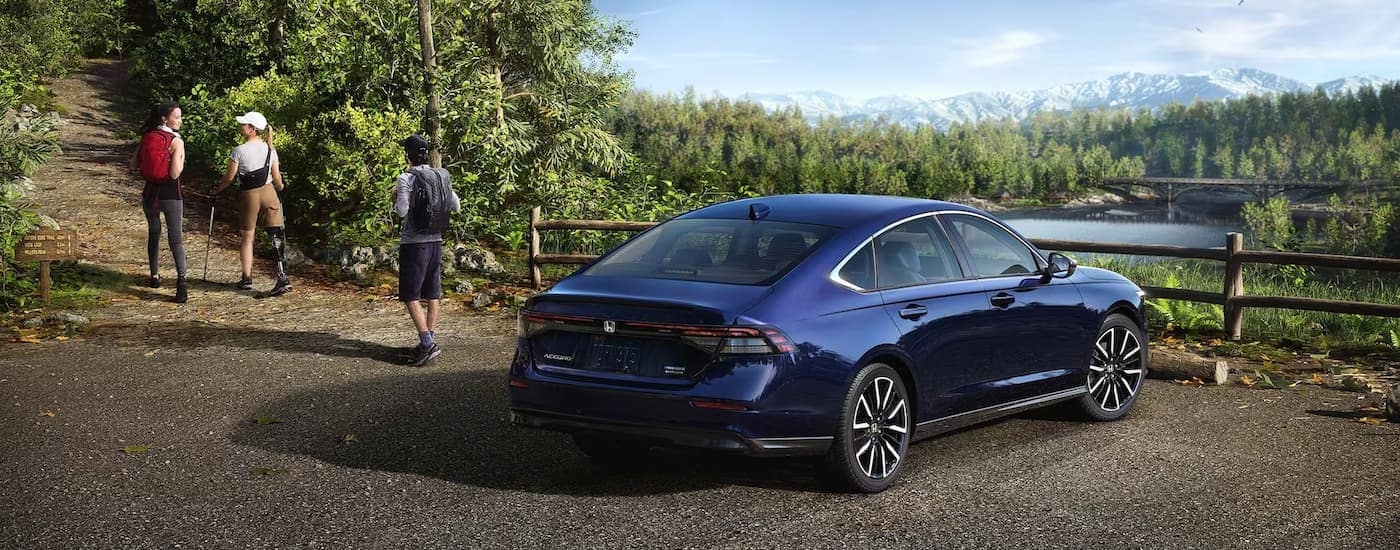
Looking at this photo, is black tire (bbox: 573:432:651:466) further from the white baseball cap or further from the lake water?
the lake water

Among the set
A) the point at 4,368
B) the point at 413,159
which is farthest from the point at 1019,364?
the point at 4,368

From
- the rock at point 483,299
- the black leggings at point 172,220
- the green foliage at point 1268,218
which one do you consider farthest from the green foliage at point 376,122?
the green foliage at point 1268,218

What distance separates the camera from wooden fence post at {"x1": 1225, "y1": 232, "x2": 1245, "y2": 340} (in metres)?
12.6

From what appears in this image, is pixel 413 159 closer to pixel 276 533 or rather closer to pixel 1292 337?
pixel 276 533

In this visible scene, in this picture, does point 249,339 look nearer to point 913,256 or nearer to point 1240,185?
point 913,256

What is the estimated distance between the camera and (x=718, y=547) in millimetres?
5293

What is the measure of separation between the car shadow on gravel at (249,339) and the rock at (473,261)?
16.8 ft

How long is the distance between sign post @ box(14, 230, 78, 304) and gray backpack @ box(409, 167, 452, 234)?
5.54m

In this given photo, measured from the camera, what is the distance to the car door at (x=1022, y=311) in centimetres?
721

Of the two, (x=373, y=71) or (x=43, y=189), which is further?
(x=43, y=189)

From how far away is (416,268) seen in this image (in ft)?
33.9

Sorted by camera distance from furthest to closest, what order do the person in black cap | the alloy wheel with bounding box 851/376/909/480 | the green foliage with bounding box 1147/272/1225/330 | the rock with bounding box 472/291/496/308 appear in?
the rock with bounding box 472/291/496/308
the green foliage with bounding box 1147/272/1225/330
the person in black cap
the alloy wheel with bounding box 851/376/909/480

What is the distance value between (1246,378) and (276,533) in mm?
7944

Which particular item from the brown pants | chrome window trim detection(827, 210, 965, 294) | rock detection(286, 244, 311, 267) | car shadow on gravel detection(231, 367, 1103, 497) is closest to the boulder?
rock detection(286, 244, 311, 267)
